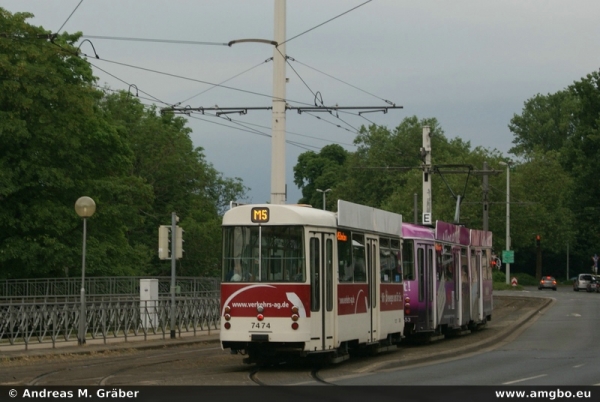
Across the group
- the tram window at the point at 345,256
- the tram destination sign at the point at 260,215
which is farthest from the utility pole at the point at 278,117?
the tram destination sign at the point at 260,215

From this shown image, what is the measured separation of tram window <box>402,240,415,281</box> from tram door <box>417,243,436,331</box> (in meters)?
0.23

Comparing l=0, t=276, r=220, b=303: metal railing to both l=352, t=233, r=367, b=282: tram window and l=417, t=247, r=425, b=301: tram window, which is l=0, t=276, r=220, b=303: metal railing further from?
l=352, t=233, r=367, b=282: tram window

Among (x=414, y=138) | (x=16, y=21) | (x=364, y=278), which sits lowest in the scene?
(x=364, y=278)

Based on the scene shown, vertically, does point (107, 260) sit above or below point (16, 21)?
below

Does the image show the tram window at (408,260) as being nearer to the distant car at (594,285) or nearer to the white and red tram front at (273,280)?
the white and red tram front at (273,280)

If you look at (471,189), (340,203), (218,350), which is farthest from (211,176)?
(340,203)

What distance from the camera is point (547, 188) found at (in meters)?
109

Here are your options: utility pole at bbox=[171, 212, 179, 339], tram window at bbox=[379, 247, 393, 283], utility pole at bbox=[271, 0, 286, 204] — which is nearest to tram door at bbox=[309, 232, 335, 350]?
tram window at bbox=[379, 247, 393, 283]

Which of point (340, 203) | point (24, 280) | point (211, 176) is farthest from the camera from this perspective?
point (211, 176)

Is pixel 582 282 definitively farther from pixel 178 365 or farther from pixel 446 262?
pixel 178 365

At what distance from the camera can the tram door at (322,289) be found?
19406 millimetres

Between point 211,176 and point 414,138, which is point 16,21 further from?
point 414,138

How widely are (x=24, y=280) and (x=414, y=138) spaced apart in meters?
82.1

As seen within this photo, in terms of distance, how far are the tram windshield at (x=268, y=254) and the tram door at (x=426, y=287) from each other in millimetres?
8096
